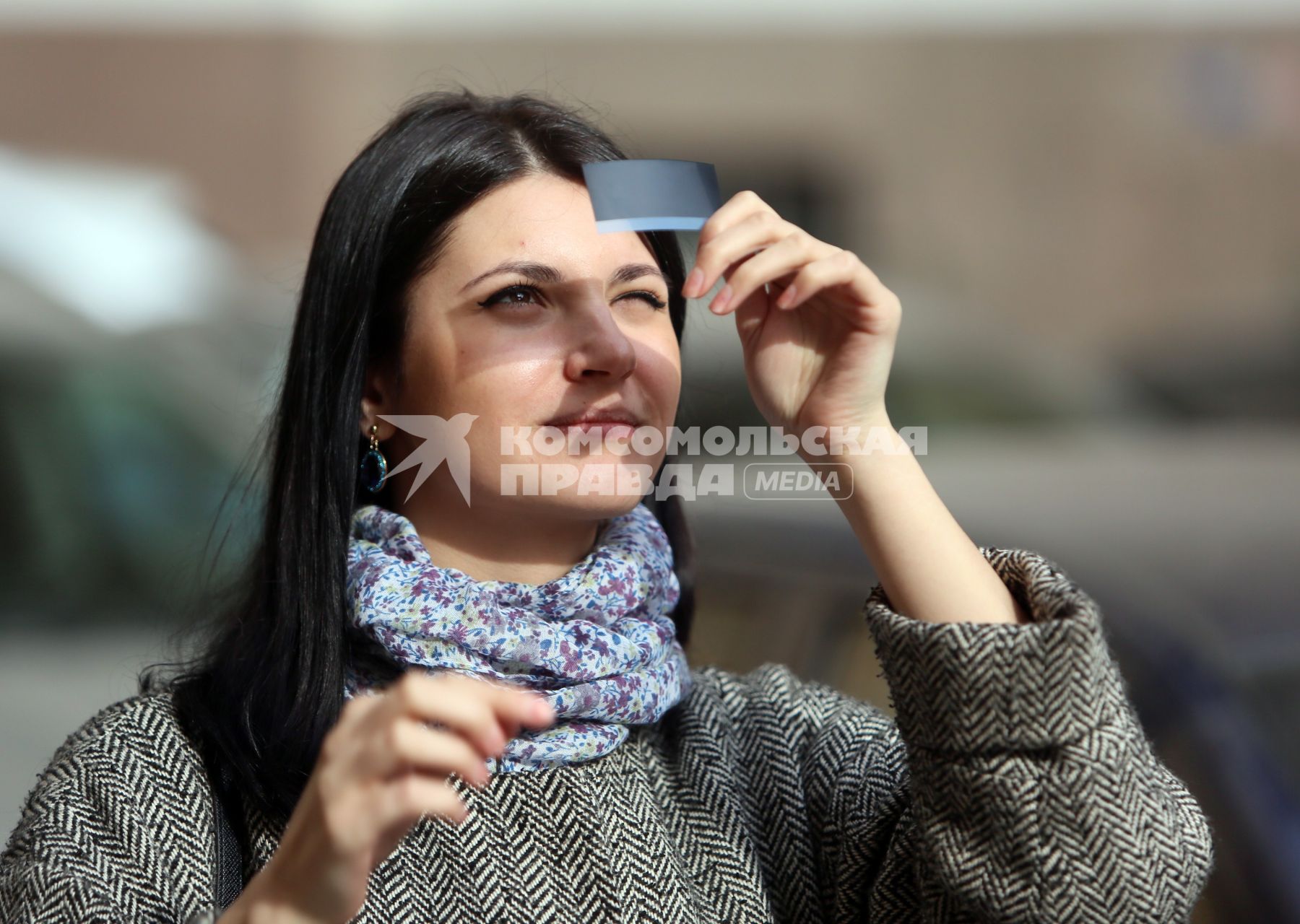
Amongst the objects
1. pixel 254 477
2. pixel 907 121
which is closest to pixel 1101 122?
pixel 907 121

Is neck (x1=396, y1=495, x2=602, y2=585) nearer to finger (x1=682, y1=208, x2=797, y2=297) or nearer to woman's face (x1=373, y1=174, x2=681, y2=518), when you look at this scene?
woman's face (x1=373, y1=174, x2=681, y2=518)

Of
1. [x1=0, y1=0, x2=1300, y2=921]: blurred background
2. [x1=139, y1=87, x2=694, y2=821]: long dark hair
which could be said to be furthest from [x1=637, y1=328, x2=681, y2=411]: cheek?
[x1=0, y1=0, x2=1300, y2=921]: blurred background

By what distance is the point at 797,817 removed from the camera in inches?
89.0

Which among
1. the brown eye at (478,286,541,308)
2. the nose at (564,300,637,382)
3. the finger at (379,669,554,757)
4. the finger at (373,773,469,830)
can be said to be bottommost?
the finger at (373,773,469,830)

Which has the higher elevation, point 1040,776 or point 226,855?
point 1040,776

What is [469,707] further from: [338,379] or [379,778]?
[338,379]

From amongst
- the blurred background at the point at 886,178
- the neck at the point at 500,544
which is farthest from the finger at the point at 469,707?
the blurred background at the point at 886,178

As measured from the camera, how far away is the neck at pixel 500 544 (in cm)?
226

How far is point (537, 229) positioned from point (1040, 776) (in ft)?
3.45

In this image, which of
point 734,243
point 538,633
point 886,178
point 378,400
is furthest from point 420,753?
point 886,178

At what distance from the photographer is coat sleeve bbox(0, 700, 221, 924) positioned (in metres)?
1.83

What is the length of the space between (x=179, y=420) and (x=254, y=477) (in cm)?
200

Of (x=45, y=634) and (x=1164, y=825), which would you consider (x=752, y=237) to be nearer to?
(x=1164, y=825)

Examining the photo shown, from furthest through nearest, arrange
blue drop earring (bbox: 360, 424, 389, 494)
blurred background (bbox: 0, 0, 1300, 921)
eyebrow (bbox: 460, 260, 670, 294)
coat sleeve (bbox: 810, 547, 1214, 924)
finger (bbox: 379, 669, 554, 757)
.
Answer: blurred background (bbox: 0, 0, 1300, 921) < blue drop earring (bbox: 360, 424, 389, 494) < eyebrow (bbox: 460, 260, 670, 294) < coat sleeve (bbox: 810, 547, 1214, 924) < finger (bbox: 379, 669, 554, 757)
